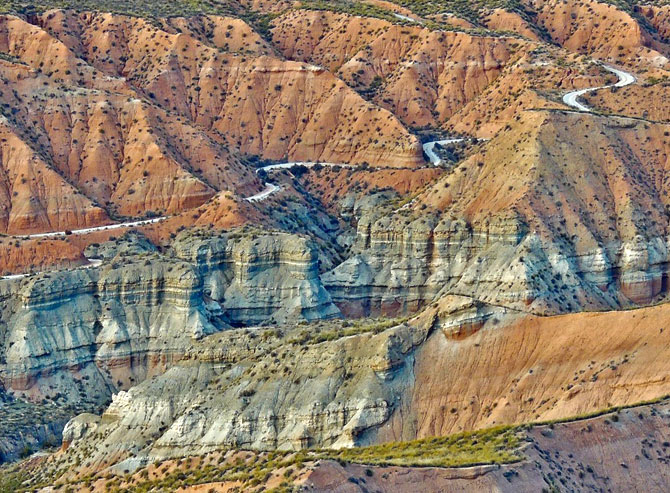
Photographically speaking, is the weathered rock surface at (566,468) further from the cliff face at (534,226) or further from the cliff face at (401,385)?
the cliff face at (534,226)

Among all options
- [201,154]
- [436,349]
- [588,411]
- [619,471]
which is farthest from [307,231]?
[619,471]

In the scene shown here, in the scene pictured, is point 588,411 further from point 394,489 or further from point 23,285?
point 23,285

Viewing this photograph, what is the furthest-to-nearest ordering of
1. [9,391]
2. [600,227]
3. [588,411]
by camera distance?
[600,227] → [9,391] → [588,411]

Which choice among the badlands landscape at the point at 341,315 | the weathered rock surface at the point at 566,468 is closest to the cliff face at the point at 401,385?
the badlands landscape at the point at 341,315

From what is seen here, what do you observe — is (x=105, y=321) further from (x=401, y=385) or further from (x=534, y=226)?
(x=401, y=385)

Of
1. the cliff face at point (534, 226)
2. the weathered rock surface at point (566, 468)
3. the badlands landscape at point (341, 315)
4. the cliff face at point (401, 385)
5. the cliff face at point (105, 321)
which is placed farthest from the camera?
the cliff face at point (534, 226)

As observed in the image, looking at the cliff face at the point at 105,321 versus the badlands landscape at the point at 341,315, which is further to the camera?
the cliff face at the point at 105,321

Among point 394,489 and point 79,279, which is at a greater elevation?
point 394,489

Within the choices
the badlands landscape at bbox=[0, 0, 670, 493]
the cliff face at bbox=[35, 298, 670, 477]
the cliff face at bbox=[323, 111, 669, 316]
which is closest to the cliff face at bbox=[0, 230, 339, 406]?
the badlands landscape at bbox=[0, 0, 670, 493]
